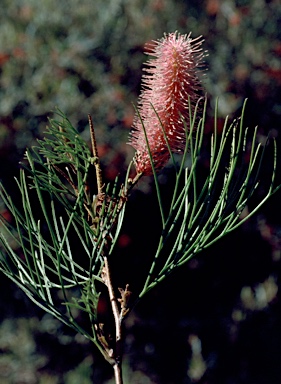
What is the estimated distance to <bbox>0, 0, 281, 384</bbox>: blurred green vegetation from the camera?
289cm

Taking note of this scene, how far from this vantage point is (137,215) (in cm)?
287

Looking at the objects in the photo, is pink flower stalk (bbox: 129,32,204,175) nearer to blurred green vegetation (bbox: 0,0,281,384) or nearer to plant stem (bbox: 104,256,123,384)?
plant stem (bbox: 104,256,123,384)

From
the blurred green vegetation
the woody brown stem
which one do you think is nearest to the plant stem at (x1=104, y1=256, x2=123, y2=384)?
the woody brown stem

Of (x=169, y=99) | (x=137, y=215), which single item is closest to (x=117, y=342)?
(x=169, y=99)

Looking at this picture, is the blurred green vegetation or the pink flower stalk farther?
the blurred green vegetation

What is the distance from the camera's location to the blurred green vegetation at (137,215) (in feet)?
9.50

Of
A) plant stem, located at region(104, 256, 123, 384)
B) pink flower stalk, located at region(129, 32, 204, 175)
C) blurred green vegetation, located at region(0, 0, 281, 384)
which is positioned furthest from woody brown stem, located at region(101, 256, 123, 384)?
blurred green vegetation, located at region(0, 0, 281, 384)

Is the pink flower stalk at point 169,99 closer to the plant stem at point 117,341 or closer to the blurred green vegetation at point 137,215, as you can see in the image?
the plant stem at point 117,341

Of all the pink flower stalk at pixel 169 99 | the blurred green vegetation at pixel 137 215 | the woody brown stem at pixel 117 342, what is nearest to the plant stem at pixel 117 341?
the woody brown stem at pixel 117 342

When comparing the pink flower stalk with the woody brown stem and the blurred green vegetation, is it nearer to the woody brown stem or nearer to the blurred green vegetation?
the woody brown stem

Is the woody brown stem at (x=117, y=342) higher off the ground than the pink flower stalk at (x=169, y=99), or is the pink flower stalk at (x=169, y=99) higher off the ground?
the pink flower stalk at (x=169, y=99)

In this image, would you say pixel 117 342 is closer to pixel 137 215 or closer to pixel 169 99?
pixel 169 99

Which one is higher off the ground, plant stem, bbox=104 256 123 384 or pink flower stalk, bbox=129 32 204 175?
pink flower stalk, bbox=129 32 204 175

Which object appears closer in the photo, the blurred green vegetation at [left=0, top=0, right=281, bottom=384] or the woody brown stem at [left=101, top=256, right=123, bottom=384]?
the woody brown stem at [left=101, top=256, right=123, bottom=384]
